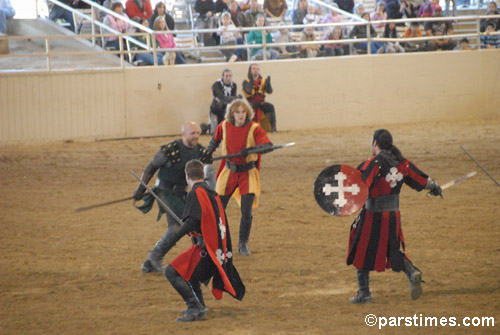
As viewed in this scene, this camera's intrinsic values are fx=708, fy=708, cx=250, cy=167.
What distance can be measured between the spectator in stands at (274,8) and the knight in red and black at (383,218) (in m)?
13.4

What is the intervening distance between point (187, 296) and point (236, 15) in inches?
514

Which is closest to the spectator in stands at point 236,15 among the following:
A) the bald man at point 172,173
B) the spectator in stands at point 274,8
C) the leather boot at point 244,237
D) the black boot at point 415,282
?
the spectator in stands at point 274,8

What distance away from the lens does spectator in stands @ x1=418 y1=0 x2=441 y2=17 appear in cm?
1917

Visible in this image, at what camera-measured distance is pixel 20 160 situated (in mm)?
13914

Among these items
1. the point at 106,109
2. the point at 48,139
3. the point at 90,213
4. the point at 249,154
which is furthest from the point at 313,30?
the point at 249,154

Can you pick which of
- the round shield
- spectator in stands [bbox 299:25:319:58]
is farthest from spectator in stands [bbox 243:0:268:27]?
the round shield

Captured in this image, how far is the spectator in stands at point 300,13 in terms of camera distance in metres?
18.7

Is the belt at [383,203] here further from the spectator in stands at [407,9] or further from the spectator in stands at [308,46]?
the spectator in stands at [407,9]

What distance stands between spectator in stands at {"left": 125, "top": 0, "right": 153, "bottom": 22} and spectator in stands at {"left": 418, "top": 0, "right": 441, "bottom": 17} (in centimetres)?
744

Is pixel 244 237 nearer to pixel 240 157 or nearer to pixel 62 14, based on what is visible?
pixel 240 157

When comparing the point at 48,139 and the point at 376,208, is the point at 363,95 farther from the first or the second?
the point at 376,208

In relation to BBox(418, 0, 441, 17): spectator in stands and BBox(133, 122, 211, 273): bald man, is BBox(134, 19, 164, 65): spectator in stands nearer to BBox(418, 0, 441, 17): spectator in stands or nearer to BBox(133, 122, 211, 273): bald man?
BBox(418, 0, 441, 17): spectator in stands

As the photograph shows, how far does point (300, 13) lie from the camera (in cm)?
1869

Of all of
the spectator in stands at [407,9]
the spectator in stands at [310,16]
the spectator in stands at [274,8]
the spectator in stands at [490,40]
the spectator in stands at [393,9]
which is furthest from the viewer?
the spectator in stands at [407,9]
